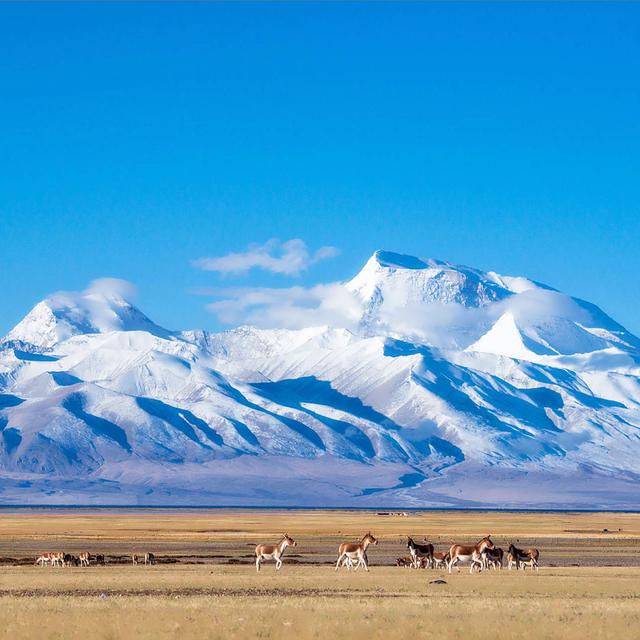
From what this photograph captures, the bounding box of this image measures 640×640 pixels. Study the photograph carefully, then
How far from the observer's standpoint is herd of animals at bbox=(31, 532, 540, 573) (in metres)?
55.6

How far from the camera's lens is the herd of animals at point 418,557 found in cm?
5556

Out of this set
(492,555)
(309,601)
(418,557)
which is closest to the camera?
(309,601)

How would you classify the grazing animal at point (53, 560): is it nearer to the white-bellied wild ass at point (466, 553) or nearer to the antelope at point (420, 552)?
the antelope at point (420, 552)

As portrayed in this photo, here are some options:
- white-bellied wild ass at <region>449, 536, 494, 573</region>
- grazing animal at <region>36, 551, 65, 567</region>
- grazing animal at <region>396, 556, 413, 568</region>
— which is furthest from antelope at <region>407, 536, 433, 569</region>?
grazing animal at <region>36, 551, 65, 567</region>

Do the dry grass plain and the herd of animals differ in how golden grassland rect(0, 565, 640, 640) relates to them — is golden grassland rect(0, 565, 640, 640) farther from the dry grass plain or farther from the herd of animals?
the herd of animals

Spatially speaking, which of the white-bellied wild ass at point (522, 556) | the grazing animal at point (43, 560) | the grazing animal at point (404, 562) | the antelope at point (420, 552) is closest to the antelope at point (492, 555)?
the white-bellied wild ass at point (522, 556)

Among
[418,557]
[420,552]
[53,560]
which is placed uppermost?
[420,552]

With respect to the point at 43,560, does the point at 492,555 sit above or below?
above

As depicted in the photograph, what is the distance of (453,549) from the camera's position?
55375mm

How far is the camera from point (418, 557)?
59531 mm

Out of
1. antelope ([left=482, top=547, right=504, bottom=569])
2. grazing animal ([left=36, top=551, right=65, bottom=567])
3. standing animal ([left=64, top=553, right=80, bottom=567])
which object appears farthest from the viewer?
A: standing animal ([left=64, top=553, right=80, bottom=567])

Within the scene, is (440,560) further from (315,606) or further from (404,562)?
(315,606)

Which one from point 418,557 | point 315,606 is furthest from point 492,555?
point 315,606

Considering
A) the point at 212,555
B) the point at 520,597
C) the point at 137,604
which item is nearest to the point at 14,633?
the point at 137,604
